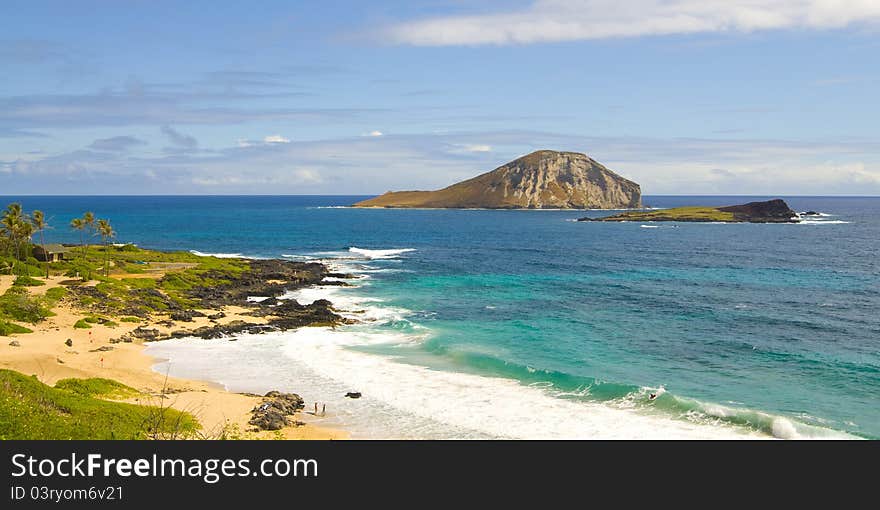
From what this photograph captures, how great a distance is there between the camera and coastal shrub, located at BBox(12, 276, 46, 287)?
62.3 m

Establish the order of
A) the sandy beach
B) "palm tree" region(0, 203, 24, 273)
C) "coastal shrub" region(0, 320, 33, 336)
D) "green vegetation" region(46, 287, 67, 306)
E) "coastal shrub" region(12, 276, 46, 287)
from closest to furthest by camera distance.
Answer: the sandy beach → "coastal shrub" region(0, 320, 33, 336) → "green vegetation" region(46, 287, 67, 306) → "coastal shrub" region(12, 276, 46, 287) → "palm tree" region(0, 203, 24, 273)

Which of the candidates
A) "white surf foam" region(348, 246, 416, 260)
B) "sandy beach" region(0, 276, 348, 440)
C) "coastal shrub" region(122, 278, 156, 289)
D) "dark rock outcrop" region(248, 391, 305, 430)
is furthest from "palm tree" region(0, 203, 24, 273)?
"white surf foam" region(348, 246, 416, 260)

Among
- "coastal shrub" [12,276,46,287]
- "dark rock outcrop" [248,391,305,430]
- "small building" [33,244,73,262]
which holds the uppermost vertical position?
"small building" [33,244,73,262]

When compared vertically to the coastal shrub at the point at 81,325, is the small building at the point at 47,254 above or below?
above

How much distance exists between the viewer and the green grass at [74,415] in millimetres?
21375

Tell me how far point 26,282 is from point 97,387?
37395mm

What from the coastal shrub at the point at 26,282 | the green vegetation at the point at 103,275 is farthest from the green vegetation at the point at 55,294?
the coastal shrub at the point at 26,282

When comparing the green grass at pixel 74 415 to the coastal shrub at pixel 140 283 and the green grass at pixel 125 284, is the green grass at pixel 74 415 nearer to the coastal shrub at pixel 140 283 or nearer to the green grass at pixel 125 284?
the green grass at pixel 125 284

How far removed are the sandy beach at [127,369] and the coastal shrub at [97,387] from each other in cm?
91

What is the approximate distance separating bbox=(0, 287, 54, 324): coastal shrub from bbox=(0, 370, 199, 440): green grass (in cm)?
2092

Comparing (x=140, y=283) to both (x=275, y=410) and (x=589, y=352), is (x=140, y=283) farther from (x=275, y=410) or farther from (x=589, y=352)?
(x=589, y=352)

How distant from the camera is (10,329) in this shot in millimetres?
46156

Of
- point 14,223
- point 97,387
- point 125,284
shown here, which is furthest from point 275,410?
point 14,223

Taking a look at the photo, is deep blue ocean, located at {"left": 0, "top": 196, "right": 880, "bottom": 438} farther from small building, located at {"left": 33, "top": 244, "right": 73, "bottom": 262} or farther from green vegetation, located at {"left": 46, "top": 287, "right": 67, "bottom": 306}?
small building, located at {"left": 33, "top": 244, "right": 73, "bottom": 262}
